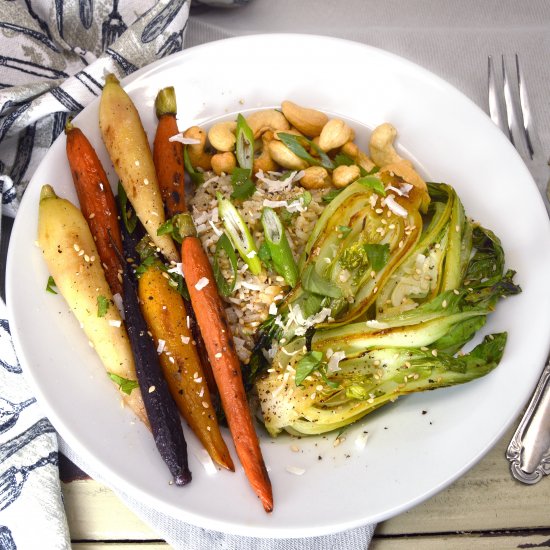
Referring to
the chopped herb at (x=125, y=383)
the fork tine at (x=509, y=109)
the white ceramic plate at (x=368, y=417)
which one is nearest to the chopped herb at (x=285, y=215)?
the white ceramic plate at (x=368, y=417)

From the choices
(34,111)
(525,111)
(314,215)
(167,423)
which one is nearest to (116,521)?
(167,423)

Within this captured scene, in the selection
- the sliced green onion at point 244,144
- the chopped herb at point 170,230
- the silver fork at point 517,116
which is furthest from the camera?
the silver fork at point 517,116

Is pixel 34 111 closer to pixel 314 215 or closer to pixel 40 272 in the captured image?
pixel 40 272

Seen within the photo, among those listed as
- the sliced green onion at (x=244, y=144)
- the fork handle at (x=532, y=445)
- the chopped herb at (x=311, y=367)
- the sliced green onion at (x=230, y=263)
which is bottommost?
the fork handle at (x=532, y=445)

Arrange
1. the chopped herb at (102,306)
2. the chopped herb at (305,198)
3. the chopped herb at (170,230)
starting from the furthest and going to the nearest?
the chopped herb at (305,198) < the chopped herb at (170,230) < the chopped herb at (102,306)

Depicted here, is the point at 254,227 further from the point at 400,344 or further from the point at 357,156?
the point at 400,344

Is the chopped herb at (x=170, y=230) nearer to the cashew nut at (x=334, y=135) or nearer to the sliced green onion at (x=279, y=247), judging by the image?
the sliced green onion at (x=279, y=247)

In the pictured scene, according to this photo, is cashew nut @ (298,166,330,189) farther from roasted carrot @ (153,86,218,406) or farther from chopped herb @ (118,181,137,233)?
chopped herb @ (118,181,137,233)
